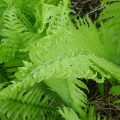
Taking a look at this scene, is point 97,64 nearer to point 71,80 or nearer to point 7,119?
point 71,80

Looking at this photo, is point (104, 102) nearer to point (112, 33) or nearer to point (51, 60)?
point (112, 33)

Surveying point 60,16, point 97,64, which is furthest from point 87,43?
point 60,16

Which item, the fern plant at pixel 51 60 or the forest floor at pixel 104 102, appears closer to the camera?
the fern plant at pixel 51 60

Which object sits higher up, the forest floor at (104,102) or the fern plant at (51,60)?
the fern plant at (51,60)

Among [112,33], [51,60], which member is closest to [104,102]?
[112,33]

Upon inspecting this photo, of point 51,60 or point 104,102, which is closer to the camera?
point 51,60

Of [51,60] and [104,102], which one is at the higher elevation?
[51,60]

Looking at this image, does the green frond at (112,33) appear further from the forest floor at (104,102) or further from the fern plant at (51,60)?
the forest floor at (104,102)

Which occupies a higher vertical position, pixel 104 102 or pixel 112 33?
pixel 112 33

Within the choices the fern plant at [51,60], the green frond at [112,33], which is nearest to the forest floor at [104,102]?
the fern plant at [51,60]

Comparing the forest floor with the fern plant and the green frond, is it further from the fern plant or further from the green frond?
the green frond
